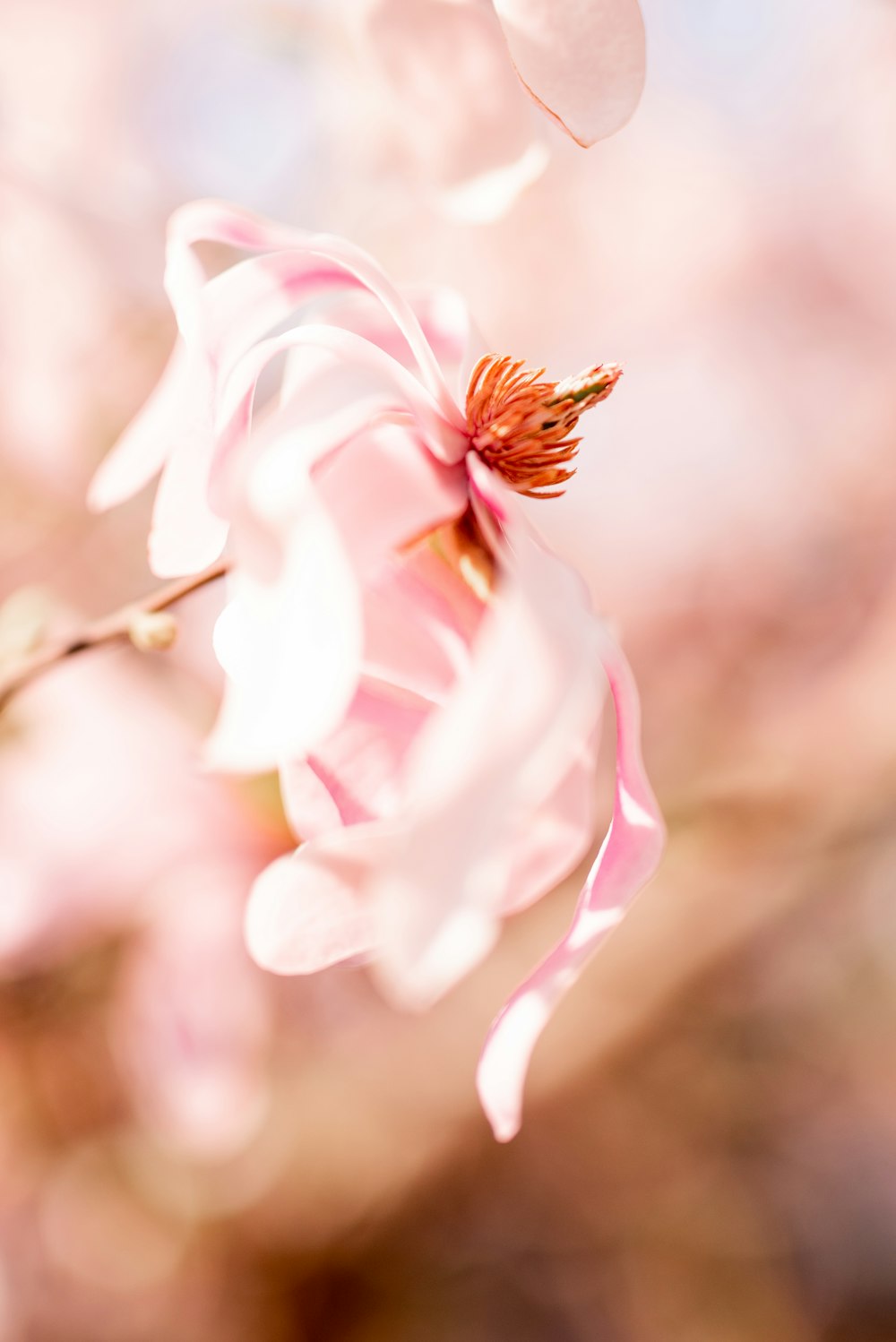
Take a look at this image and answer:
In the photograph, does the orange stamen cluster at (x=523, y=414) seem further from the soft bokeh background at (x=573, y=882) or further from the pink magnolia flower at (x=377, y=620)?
the soft bokeh background at (x=573, y=882)

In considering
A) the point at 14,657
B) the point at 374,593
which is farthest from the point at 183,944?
the point at 374,593

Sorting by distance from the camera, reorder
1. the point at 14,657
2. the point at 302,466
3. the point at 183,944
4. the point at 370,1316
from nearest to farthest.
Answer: the point at 302,466 < the point at 14,657 < the point at 183,944 < the point at 370,1316

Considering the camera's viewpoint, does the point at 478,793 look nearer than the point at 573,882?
Yes

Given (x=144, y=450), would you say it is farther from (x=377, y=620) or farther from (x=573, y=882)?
(x=573, y=882)

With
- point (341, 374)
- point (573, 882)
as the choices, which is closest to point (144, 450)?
point (341, 374)

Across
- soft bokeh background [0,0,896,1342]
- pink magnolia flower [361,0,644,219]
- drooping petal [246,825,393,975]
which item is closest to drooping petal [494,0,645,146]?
pink magnolia flower [361,0,644,219]

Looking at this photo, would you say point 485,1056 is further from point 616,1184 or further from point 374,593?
point 616,1184

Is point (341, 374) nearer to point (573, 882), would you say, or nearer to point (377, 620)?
point (377, 620)

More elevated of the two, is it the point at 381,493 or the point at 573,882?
the point at 381,493
